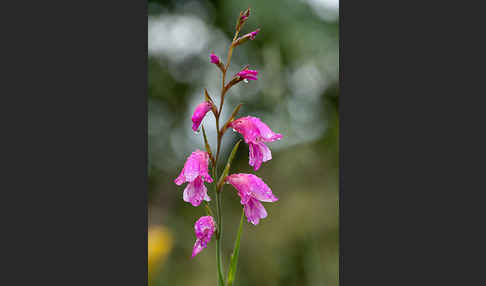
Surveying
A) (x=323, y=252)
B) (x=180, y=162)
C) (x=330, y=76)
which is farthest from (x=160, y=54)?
(x=323, y=252)

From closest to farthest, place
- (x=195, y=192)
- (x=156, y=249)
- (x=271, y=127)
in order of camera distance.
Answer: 1. (x=195, y=192)
2. (x=156, y=249)
3. (x=271, y=127)

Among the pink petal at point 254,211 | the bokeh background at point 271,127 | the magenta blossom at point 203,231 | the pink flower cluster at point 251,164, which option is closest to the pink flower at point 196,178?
the pink flower cluster at point 251,164

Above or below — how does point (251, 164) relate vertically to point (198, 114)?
below

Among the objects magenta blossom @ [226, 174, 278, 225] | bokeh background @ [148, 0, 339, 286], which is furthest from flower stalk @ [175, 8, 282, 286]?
bokeh background @ [148, 0, 339, 286]

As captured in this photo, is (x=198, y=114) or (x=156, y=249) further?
(x=156, y=249)

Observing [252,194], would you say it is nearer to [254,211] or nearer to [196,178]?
[254,211]

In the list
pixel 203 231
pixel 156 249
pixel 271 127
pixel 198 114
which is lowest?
pixel 156 249

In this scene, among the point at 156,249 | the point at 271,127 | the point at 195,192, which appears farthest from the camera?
the point at 271,127

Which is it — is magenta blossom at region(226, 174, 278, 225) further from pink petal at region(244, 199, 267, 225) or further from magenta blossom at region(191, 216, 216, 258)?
magenta blossom at region(191, 216, 216, 258)

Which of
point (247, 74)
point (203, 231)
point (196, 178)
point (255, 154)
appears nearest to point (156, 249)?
point (203, 231)
